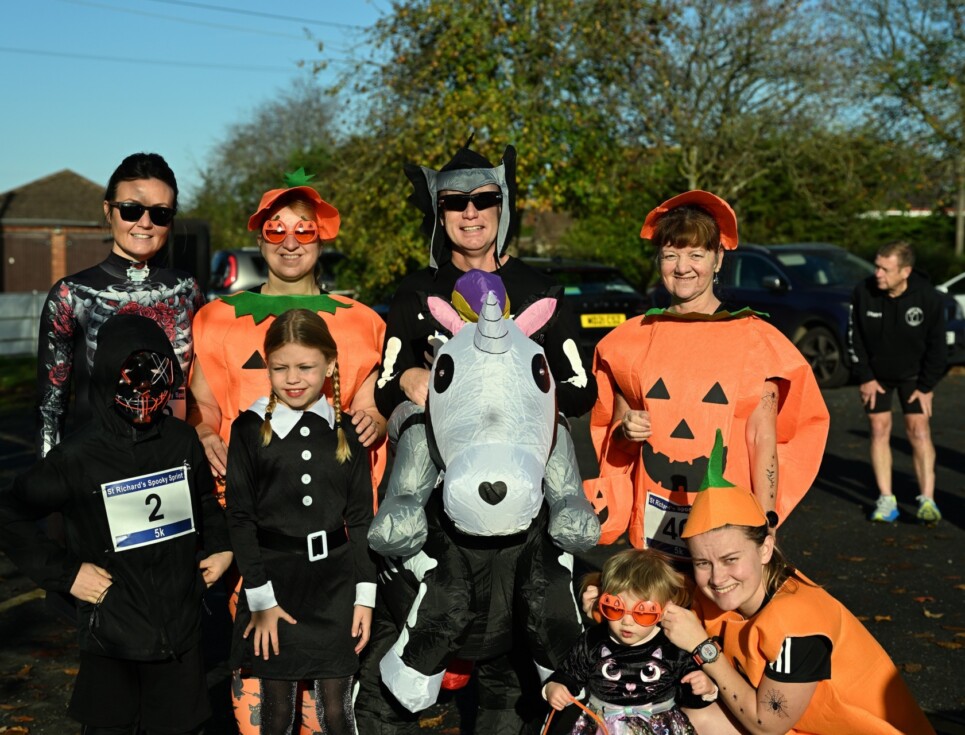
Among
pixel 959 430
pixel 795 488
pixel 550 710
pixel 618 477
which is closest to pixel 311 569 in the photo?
pixel 550 710

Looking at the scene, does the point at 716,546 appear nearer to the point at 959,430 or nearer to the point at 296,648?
the point at 296,648

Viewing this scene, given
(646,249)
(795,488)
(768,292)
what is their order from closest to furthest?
1. (795,488)
2. (768,292)
3. (646,249)

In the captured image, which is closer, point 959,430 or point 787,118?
point 959,430

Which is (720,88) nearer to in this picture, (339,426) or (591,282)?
(591,282)

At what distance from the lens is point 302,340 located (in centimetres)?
322

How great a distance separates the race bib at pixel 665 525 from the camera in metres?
3.38

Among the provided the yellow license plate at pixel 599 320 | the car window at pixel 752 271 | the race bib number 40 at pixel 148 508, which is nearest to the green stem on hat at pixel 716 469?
the race bib number 40 at pixel 148 508

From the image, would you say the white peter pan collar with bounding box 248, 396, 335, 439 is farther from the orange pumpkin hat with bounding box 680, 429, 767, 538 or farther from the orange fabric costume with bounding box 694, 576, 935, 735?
the orange fabric costume with bounding box 694, 576, 935, 735

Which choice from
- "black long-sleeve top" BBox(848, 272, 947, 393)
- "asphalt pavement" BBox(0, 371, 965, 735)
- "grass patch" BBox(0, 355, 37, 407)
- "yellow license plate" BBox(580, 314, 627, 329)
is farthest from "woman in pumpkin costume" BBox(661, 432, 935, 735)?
"grass patch" BBox(0, 355, 37, 407)

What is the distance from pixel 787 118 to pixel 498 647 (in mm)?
20696

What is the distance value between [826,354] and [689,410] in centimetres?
1100

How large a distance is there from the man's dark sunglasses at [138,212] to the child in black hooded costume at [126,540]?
0.54 m

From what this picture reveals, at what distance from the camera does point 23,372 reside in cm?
1706

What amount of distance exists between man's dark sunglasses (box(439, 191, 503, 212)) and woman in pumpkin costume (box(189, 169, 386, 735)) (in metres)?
0.52
